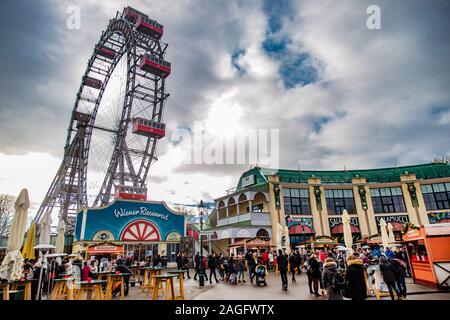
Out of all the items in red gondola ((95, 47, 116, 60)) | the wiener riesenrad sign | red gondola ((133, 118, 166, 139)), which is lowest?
the wiener riesenrad sign

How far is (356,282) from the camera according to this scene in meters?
5.90

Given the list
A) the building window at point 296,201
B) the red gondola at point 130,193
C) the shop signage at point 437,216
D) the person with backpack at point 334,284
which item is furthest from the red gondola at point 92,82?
the shop signage at point 437,216

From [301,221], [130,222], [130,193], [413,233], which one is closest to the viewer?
[413,233]

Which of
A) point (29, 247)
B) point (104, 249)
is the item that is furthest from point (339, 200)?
point (29, 247)

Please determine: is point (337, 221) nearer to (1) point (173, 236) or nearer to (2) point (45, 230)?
(1) point (173, 236)

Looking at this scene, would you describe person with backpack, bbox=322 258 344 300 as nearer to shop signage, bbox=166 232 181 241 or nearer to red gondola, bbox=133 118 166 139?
shop signage, bbox=166 232 181 241

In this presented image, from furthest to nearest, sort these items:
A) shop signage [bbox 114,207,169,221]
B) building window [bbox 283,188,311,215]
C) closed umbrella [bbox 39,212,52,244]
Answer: building window [bbox 283,188,311,215] → shop signage [bbox 114,207,169,221] → closed umbrella [bbox 39,212,52,244]

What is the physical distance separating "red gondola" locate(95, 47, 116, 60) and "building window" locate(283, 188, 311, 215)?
28.2 m

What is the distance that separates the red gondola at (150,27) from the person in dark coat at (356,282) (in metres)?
35.4

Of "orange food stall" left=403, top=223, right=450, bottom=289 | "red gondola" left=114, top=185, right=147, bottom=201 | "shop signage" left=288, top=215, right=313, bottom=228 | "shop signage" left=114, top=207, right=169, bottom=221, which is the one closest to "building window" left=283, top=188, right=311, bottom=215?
"shop signage" left=288, top=215, right=313, bottom=228

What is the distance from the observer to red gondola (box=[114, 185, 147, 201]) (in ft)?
87.3

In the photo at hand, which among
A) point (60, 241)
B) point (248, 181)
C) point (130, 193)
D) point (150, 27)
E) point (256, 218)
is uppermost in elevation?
point (150, 27)

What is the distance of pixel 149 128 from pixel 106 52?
12.8m
